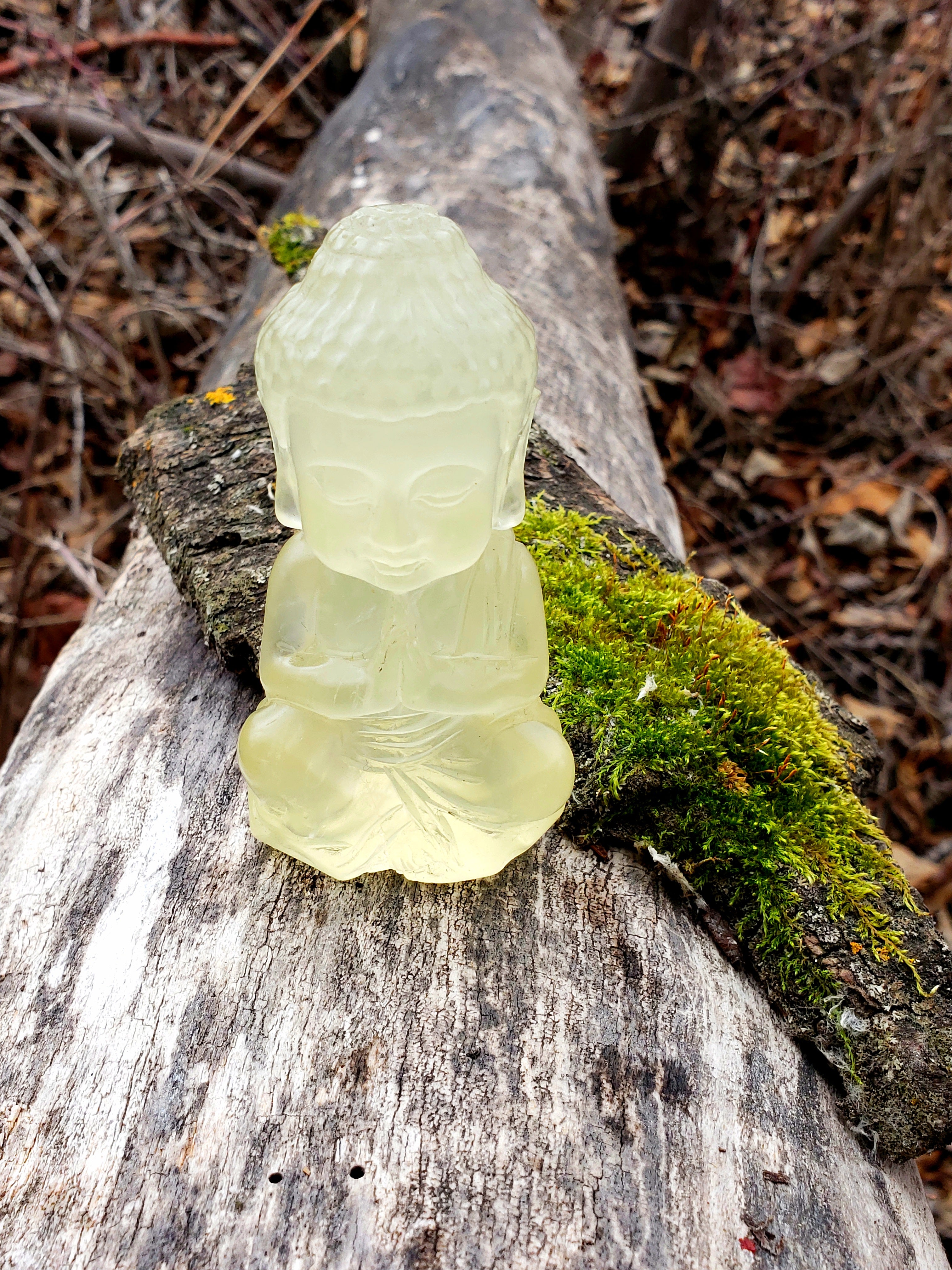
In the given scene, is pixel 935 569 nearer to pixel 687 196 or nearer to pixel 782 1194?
Answer: pixel 687 196

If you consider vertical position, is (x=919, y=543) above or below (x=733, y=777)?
below

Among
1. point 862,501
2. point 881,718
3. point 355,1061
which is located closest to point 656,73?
point 862,501

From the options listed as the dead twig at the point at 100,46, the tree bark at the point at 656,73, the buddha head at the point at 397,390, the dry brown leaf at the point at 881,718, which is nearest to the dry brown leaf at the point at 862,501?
the dry brown leaf at the point at 881,718

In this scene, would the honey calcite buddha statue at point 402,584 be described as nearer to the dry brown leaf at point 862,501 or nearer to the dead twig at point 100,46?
the dry brown leaf at point 862,501

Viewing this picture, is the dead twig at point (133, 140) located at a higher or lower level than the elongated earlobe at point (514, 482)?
lower

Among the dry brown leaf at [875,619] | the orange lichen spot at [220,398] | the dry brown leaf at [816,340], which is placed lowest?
the dry brown leaf at [875,619]

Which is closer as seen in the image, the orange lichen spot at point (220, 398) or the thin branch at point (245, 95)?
the orange lichen spot at point (220, 398)

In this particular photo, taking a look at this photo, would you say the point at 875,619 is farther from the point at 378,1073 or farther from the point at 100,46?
the point at 100,46
